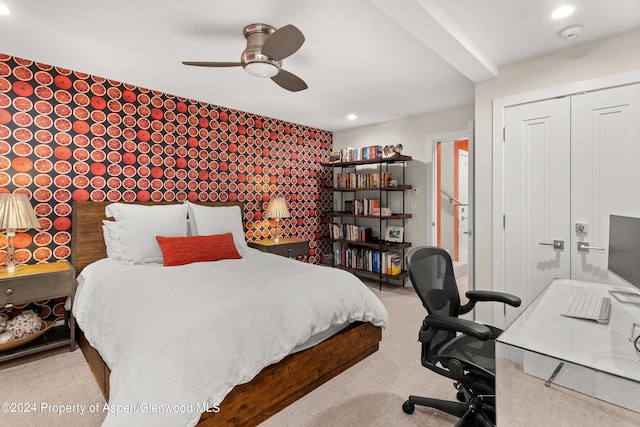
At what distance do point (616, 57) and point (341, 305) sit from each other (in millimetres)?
2718

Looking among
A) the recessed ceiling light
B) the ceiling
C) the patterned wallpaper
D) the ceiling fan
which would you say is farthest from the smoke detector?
the patterned wallpaper

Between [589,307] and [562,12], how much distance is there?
1826 millimetres

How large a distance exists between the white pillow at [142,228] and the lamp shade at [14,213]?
592mm

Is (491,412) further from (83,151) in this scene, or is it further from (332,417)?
(83,151)

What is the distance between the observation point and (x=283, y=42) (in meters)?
1.88

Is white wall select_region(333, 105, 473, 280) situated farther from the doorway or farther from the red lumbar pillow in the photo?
the red lumbar pillow

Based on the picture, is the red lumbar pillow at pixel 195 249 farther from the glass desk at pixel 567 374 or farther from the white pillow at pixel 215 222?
the glass desk at pixel 567 374

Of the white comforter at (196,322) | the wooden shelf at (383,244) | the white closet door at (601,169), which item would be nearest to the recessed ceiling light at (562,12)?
the white closet door at (601,169)

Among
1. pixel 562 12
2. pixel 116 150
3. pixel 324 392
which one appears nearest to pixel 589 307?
pixel 324 392

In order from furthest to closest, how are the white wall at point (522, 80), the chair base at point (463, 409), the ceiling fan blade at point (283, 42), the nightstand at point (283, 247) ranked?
the nightstand at point (283, 247) < the white wall at point (522, 80) < the ceiling fan blade at point (283, 42) < the chair base at point (463, 409)

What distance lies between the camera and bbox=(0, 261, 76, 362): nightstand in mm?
2260

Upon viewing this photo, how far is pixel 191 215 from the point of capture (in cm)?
336

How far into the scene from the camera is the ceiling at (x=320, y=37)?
1.91 m

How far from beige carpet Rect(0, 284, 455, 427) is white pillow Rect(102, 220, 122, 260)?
0.85 metres
